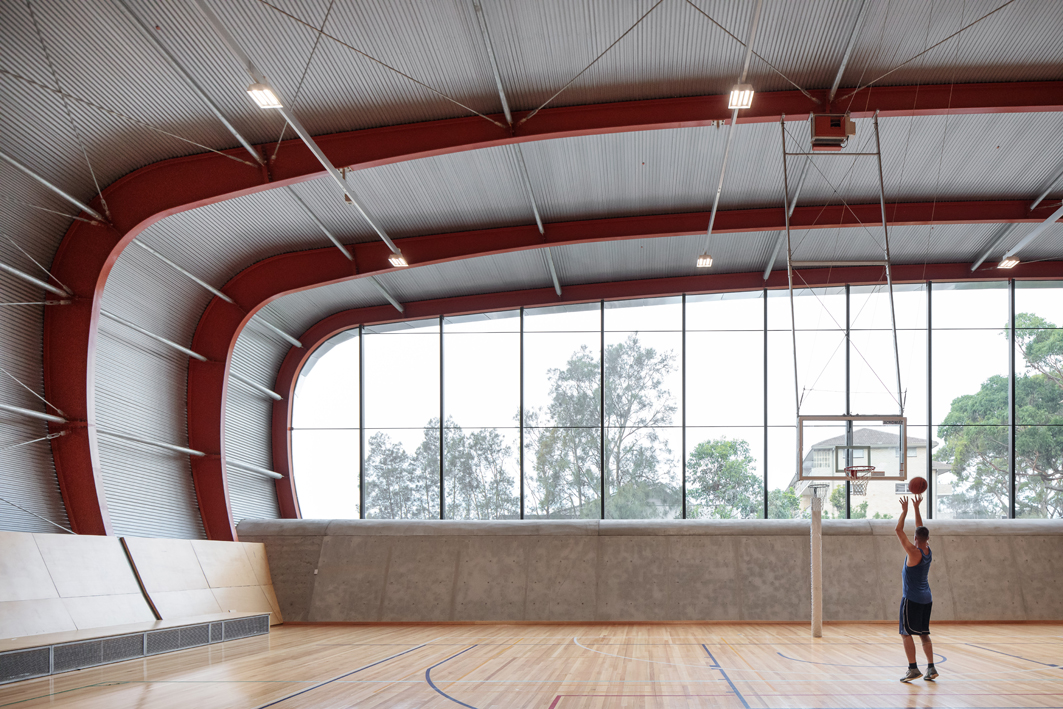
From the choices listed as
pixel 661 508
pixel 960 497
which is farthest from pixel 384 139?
pixel 960 497

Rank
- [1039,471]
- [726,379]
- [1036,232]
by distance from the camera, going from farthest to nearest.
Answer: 1. [726,379]
2. [1039,471]
3. [1036,232]

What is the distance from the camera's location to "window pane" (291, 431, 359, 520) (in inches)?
852

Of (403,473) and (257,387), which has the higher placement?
(257,387)

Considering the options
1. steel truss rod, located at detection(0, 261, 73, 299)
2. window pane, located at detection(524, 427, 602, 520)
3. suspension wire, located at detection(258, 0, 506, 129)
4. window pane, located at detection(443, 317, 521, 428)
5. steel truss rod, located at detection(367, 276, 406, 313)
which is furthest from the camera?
window pane, located at detection(443, 317, 521, 428)

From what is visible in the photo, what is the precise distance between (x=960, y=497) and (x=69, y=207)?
20786 mm

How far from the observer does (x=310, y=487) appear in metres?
22.1

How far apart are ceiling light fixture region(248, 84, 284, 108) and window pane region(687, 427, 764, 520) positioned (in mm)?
13682

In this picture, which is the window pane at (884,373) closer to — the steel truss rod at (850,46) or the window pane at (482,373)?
the window pane at (482,373)

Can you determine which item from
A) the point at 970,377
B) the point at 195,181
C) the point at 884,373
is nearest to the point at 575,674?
the point at 195,181

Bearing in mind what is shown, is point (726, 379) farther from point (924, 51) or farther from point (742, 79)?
point (742, 79)

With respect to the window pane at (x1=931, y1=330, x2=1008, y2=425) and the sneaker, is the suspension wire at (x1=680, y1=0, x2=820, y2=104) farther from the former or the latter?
the window pane at (x1=931, y1=330, x2=1008, y2=425)

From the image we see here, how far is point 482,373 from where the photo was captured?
21.6 metres

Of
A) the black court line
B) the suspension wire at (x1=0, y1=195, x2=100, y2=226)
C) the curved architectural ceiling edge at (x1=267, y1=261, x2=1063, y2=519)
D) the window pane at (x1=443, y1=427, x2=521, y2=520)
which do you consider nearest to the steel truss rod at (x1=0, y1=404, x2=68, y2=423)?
the suspension wire at (x1=0, y1=195, x2=100, y2=226)

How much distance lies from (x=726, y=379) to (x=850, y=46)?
10282 millimetres
